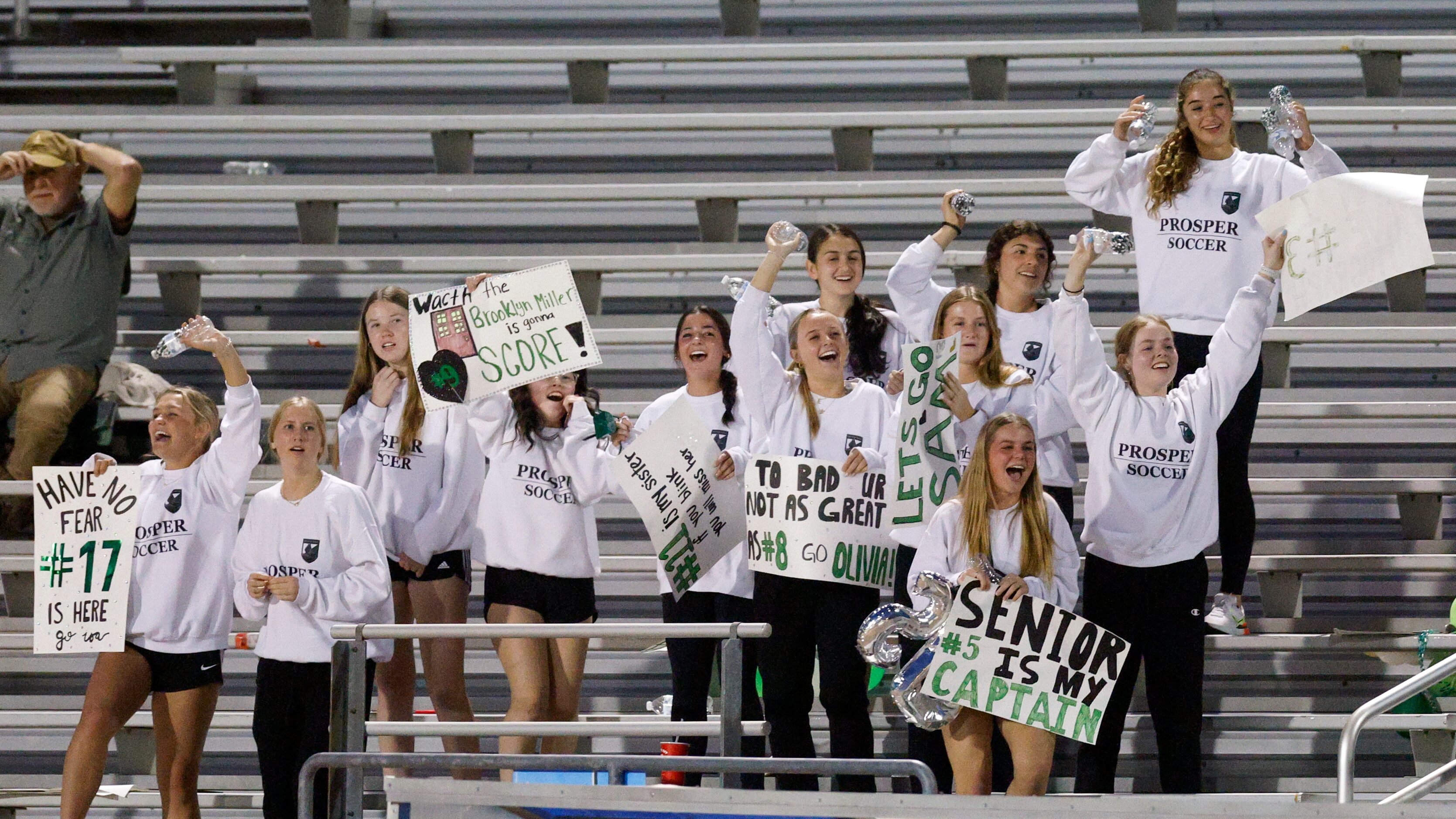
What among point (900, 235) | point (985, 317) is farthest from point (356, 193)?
point (985, 317)

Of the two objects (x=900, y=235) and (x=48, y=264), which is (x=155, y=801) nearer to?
(x=48, y=264)

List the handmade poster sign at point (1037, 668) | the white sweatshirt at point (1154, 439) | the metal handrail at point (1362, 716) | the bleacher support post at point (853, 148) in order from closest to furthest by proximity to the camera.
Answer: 1. the metal handrail at point (1362, 716)
2. the handmade poster sign at point (1037, 668)
3. the white sweatshirt at point (1154, 439)
4. the bleacher support post at point (853, 148)

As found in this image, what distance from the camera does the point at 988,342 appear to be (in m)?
4.75

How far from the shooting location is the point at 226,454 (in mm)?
4840

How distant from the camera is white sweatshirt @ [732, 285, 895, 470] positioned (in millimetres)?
4699

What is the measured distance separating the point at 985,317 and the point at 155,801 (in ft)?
9.24

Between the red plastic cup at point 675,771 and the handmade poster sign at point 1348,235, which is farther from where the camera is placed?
the handmade poster sign at point 1348,235

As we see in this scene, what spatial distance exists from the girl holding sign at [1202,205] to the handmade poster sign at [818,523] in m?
1.10

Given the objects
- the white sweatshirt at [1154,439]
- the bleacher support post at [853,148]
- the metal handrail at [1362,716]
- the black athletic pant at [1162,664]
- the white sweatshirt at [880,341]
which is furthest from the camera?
the bleacher support post at [853,148]

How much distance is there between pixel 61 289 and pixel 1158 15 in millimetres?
4857

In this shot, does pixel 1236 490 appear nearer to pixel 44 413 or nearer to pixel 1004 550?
pixel 1004 550

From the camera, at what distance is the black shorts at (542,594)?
488 cm

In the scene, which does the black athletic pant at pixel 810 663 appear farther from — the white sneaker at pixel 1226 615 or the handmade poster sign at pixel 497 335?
the white sneaker at pixel 1226 615

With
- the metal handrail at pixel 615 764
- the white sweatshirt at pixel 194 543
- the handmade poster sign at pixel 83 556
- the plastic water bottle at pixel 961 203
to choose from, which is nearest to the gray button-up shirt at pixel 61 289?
the handmade poster sign at pixel 83 556
